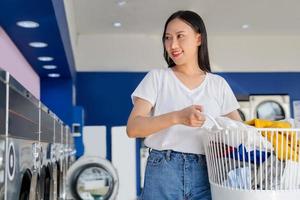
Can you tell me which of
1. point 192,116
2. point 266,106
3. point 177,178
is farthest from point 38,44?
point 266,106

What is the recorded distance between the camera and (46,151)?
77.5 inches

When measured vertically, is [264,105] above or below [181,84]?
above

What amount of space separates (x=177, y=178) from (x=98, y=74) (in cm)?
506

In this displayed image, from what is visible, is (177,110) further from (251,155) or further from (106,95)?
(106,95)

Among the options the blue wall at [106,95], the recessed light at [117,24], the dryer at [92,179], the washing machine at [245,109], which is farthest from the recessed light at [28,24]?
the washing machine at [245,109]

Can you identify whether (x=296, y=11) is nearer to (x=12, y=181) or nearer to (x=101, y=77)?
(x=101, y=77)

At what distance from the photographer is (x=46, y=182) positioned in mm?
2078

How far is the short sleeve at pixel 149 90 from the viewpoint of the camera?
1095 millimetres

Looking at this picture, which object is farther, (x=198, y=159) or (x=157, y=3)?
(x=157, y=3)

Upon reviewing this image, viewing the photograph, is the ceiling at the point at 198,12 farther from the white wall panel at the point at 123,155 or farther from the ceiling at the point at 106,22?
the white wall panel at the point at 123,155

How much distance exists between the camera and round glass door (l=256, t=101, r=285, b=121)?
6.14 metres

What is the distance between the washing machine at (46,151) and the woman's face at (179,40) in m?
0.85

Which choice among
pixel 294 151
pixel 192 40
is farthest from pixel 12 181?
pixel 294 151

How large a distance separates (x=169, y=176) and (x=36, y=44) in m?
2.39
